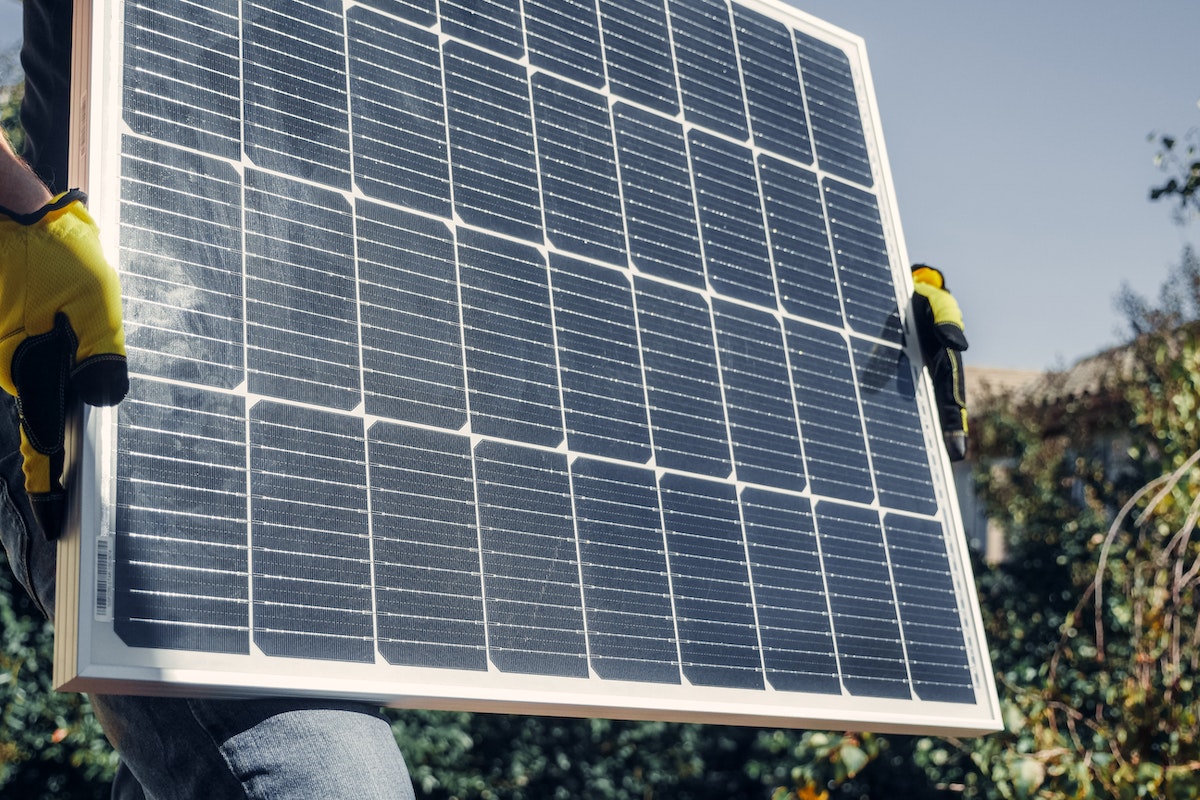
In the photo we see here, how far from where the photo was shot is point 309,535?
2.98m

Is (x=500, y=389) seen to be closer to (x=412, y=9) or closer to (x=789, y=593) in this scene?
(x=789, y=593)

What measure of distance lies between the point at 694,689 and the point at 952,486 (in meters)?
1.73

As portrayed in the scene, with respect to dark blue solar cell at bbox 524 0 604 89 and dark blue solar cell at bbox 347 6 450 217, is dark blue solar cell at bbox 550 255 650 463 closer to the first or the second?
dark blue solar cell at bbox 347 6 450 217

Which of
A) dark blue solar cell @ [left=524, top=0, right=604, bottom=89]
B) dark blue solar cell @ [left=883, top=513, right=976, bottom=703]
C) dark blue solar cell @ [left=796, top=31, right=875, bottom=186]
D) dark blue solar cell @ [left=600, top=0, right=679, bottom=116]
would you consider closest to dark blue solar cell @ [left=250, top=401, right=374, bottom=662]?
dark blue solar cell @ [left=524, top=0, right=604, bottom=89]

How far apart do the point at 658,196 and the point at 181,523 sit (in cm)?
219

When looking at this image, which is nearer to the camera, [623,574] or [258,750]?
[258,750]

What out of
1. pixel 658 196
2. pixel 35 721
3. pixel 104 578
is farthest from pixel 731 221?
pixel 35 721

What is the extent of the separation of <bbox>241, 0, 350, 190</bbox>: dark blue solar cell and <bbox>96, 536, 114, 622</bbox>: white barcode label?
1172mm

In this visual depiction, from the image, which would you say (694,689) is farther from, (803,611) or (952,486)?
(952,486)

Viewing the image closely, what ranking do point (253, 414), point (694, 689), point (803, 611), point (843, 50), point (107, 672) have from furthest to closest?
point (843, 50), point (803, 611), point (694, 689), point (253, 414), point (107, 672)

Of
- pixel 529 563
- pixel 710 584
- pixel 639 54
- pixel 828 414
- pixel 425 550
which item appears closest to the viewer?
pixel 425 550

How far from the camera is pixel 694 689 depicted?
3504 mm

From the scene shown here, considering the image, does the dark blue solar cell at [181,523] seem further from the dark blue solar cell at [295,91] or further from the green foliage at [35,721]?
the green foliage at [35,721]

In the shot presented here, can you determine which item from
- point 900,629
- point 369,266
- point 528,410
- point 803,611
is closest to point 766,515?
point 803,611
